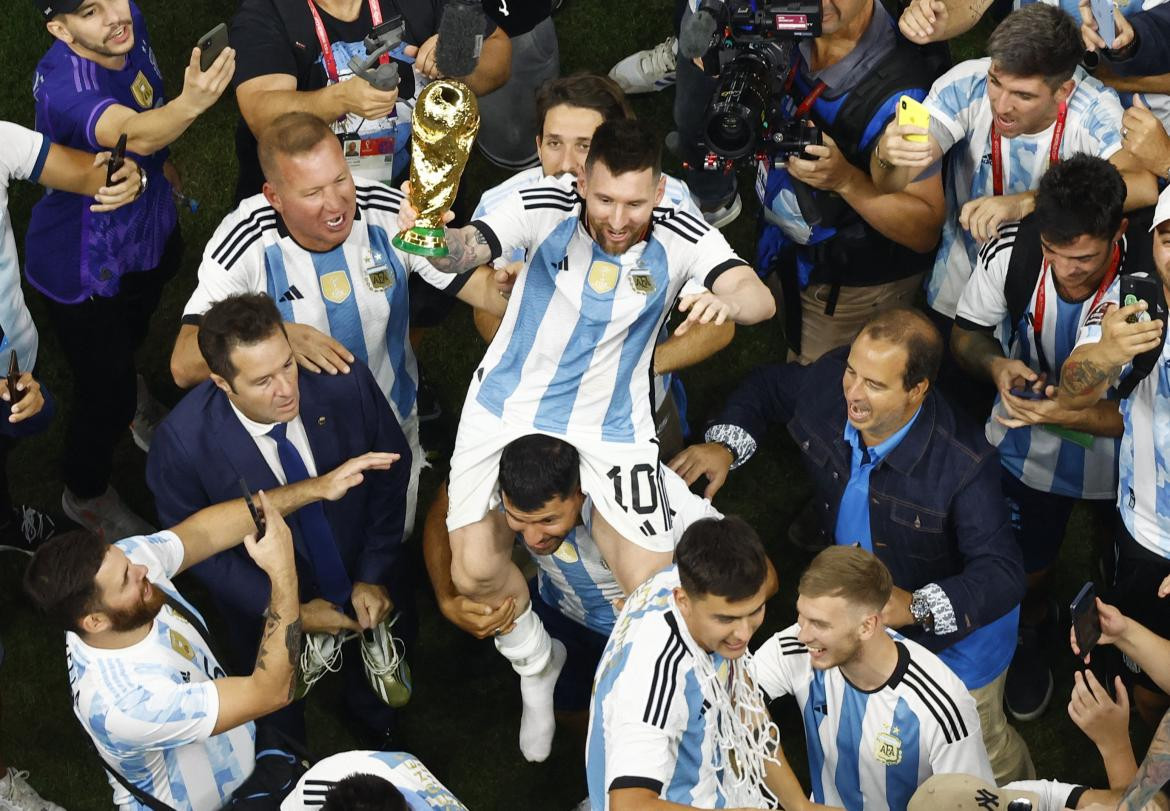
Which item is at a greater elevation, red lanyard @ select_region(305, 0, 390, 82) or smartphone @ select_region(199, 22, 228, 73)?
smartphone @ select_region(199, 22, 228, 73)

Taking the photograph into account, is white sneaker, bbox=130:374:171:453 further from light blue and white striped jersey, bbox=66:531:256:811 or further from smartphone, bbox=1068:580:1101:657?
smartphone, bbox=1068:580:1101:657

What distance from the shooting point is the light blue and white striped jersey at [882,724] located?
4.46 meters

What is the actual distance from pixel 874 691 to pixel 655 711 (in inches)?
28.9

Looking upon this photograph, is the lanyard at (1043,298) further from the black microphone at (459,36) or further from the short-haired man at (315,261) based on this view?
the black microphone at (459,36)

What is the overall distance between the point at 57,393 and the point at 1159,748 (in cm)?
468

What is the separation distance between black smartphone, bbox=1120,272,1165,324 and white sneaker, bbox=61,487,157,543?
374 cm

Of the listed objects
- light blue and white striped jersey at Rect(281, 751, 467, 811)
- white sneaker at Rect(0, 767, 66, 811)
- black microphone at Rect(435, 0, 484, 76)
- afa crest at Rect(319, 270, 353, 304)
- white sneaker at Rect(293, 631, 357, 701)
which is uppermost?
black microphone at Rect(435, 0, 484, 76)

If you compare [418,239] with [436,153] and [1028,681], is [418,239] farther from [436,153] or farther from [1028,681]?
[1028,681]

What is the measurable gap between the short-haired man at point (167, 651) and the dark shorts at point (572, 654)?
1.00m

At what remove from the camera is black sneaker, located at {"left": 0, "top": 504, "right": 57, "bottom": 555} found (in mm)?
6219

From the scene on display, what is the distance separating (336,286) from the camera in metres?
5.33

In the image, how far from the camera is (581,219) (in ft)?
15.9

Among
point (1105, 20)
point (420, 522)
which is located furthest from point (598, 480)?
point (1105, 20)

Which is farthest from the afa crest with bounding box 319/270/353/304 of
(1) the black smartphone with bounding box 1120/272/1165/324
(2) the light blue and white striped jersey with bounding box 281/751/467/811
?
(1) the black smartphone with bounding box 1120/272/1165/324
